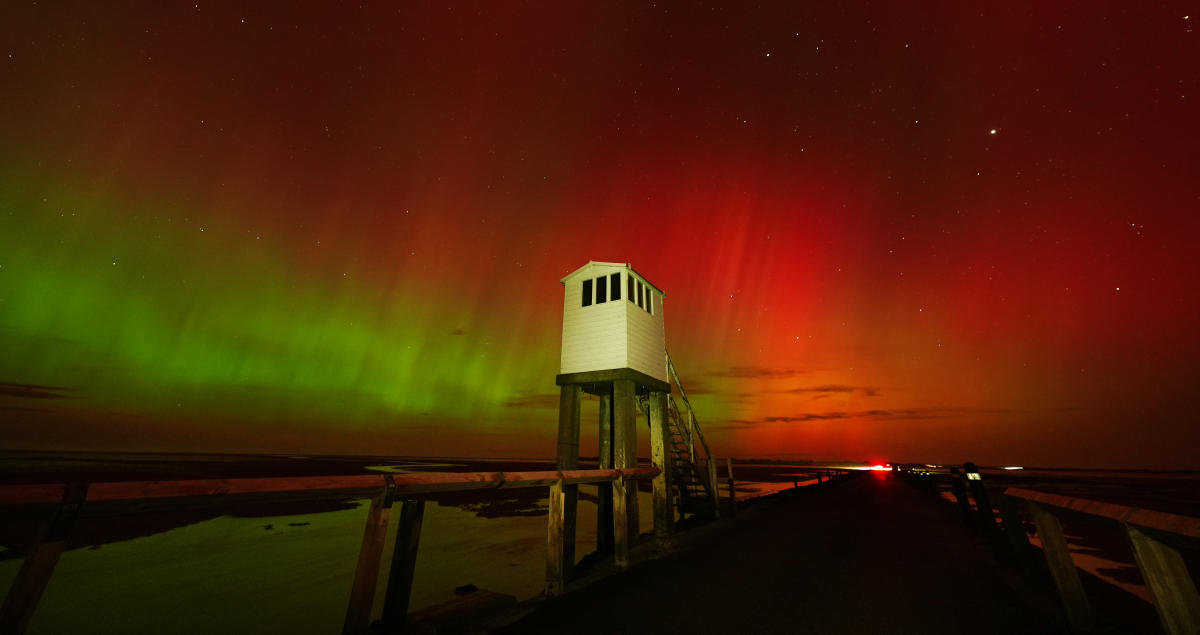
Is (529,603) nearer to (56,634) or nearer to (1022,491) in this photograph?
(1022,491)

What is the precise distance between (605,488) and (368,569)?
8.53m

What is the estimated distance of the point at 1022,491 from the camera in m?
5.29

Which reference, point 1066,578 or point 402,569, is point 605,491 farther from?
point 1066,578

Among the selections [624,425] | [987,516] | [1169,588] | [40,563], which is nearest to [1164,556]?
[1169,588]

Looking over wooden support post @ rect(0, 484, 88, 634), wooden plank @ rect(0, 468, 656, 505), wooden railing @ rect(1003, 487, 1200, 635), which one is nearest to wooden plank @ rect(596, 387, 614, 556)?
wooden plank @ rect(0, 468, 656, 505)

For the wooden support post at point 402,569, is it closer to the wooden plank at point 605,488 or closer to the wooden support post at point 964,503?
the wooden plank at point 605,488

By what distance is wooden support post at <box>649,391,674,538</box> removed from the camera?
11.7 m

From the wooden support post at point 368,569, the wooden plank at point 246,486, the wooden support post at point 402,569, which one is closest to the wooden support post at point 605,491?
the wooden plank at point 246,486

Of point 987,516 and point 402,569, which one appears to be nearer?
point 402,569

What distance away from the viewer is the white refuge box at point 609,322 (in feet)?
40.4

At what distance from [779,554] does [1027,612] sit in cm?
354

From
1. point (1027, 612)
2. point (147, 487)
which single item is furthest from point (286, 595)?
point (1027, 612)

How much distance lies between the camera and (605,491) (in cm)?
1159

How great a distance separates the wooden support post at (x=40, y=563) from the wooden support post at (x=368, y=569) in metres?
1.63
